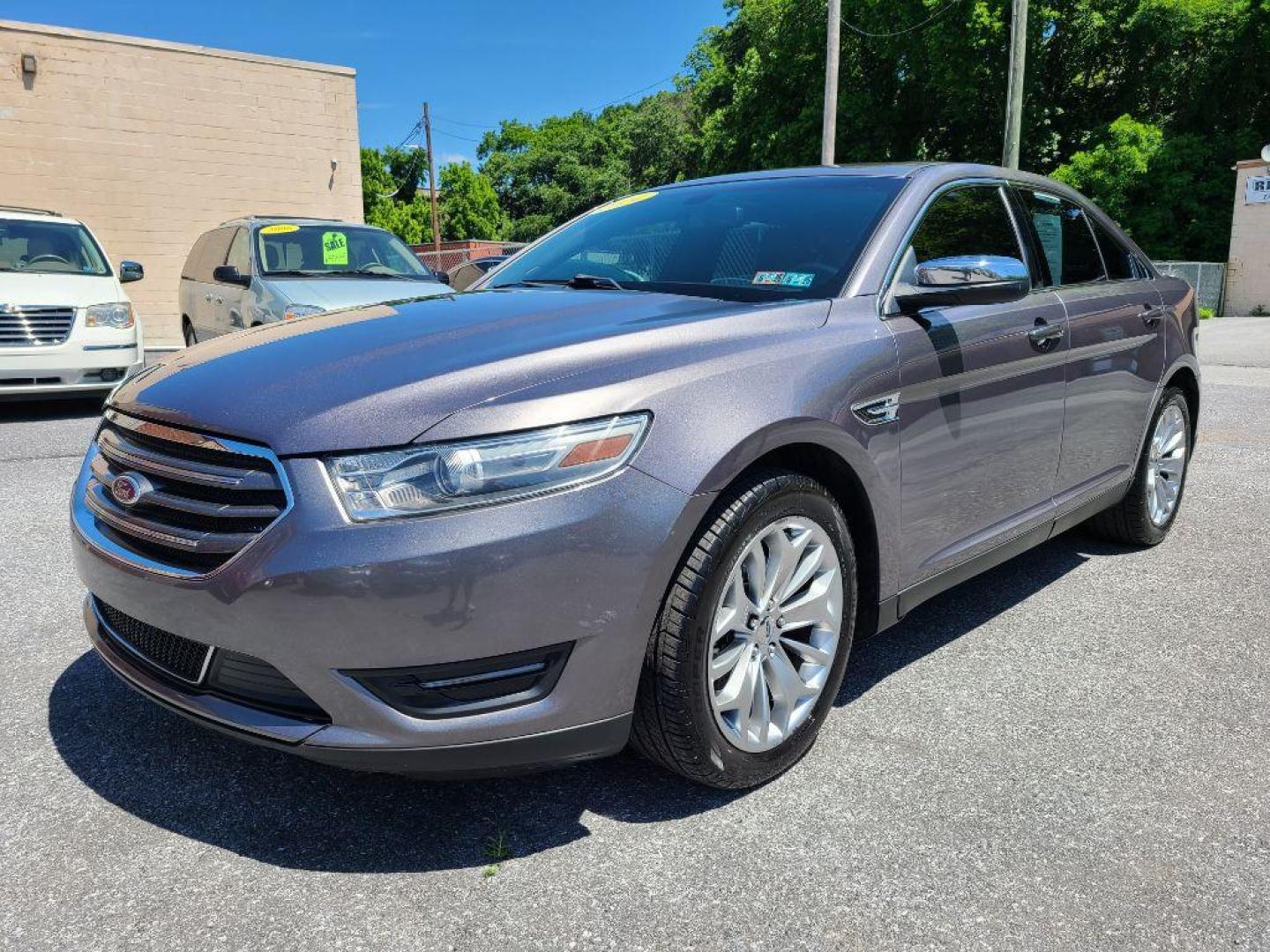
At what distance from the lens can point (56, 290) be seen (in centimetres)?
818

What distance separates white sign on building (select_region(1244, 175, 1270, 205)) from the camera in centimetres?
2308

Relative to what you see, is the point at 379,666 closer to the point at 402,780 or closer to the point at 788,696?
the point at 402,780

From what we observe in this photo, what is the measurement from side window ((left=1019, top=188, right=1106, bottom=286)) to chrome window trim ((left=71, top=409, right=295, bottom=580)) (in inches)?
114

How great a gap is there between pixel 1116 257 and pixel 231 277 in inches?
271

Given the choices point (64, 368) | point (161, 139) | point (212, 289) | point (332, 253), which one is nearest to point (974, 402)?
point (332, 253)

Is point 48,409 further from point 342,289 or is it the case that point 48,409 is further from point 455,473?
point 455,473

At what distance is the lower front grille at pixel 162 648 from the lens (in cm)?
219

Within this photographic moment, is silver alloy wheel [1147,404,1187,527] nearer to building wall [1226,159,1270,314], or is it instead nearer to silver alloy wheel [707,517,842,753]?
silver alloy wheel [707,517,842,753]

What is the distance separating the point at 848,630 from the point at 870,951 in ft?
2.97

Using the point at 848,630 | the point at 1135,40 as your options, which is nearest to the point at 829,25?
the point at 1135,40

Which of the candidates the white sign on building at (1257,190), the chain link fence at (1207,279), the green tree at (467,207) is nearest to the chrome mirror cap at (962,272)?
the chain link fence at (1207,279)

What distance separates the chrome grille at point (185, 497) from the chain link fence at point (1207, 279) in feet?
82.5

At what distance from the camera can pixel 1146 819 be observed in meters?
2.38

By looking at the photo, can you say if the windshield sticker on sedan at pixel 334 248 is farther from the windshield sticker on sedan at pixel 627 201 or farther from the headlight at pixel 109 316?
the windshield sticker on sedan at pixel 627 201
